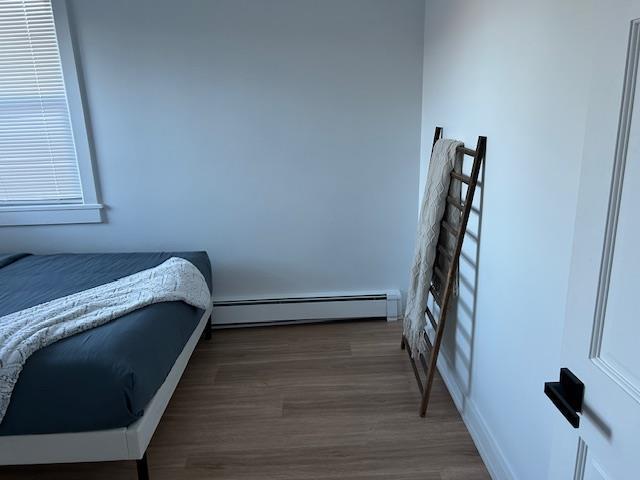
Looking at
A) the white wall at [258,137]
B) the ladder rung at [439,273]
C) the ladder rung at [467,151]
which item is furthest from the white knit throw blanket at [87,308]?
the ladder rung at [467,151]

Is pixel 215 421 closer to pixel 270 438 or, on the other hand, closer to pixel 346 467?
pixel 270 438

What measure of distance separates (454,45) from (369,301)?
5.80ft

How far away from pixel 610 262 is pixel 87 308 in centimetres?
200

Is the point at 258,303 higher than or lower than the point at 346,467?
higher

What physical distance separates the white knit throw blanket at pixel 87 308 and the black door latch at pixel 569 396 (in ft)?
5.66

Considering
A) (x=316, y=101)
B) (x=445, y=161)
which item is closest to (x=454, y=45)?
(x=445, y=161)

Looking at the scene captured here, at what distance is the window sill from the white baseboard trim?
8.13 ft

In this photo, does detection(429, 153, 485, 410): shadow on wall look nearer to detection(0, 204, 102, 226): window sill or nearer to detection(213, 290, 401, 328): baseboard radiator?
detection(213, 290, 401, 328): baseboard radiator

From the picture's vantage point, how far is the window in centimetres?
279

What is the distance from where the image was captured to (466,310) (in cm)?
221

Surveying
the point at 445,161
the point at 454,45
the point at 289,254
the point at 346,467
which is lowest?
the point at 346,467

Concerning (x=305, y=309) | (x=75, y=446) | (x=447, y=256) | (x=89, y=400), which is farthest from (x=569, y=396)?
(x=305, y=309)

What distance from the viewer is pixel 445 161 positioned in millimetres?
2225

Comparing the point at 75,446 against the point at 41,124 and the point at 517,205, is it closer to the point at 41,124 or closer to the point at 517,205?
the point at 517,205
